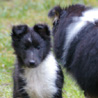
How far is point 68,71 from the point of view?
624cm

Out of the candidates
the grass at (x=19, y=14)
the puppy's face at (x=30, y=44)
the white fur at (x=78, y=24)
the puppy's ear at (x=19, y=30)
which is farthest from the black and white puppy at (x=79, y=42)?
the grass at (x=19, y=14)

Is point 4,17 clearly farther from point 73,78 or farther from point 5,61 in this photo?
point 73,78

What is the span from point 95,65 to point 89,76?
0.84 ft

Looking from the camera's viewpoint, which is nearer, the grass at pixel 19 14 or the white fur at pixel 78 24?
the white fur at pixel 78 24

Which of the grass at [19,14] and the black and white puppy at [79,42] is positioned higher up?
the black and white puppy at [79,42]

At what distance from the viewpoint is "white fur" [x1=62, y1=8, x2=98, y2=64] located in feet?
19.6

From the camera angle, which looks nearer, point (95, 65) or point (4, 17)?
point (95, 65)

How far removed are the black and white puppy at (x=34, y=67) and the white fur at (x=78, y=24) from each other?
2.55 feet

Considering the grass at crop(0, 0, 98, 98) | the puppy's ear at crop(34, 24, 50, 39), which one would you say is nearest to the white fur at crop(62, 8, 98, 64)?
the puppy's ear at crop(34, 24, 50, 39)

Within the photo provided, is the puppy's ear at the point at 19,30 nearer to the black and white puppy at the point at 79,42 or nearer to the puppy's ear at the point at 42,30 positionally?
the puppy's ear at the point at 42,30

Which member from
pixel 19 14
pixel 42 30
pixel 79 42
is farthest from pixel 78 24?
pixel 19 14

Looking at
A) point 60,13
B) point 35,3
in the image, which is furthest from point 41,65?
point 35,3

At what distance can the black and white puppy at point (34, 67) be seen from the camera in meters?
5.21

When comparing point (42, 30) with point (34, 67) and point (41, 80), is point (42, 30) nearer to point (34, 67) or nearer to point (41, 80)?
point (34, 67)
